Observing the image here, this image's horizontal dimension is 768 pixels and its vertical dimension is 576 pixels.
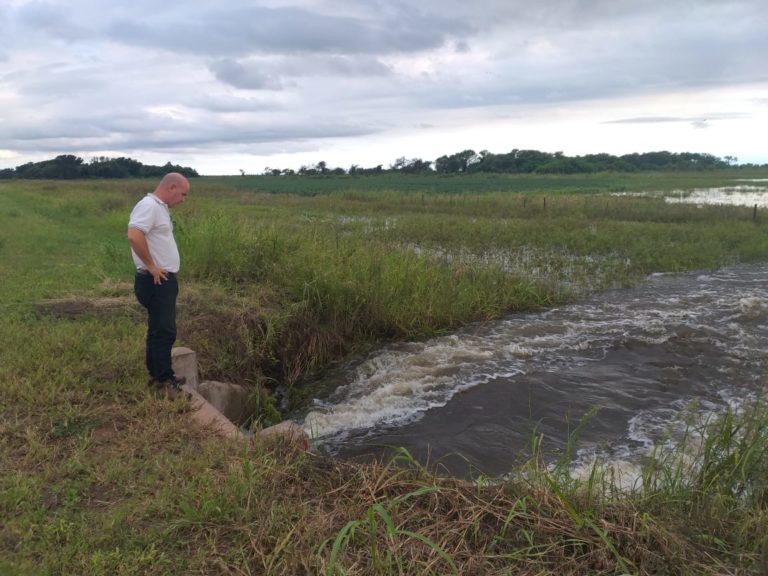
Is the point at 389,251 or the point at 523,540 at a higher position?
the point at 389,251

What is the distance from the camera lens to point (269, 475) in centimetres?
340

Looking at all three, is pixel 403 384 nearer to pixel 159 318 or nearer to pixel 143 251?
pixel 159 318

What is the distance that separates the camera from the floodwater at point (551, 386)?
5.15 metres

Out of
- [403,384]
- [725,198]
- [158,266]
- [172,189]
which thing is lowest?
[403,384]

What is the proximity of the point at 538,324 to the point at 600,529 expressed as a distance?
6193 mm

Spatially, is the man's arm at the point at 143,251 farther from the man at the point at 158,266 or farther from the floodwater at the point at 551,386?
the floodwater at the point at 551,386

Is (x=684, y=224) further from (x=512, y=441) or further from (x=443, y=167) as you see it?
(x=443, y=167)

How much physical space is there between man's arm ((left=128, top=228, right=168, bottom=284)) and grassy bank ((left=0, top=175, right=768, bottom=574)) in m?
1.02

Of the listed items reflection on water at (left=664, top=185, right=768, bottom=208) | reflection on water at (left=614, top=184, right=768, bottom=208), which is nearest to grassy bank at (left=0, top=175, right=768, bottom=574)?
reflection on water at (left=664, top=185, right=768, bottom=208)

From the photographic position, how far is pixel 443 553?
8.36ft

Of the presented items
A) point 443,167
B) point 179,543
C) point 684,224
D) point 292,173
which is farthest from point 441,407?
point 292,173

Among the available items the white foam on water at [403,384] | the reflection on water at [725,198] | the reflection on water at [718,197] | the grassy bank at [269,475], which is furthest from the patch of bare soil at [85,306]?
the reflection on water at [718,197]

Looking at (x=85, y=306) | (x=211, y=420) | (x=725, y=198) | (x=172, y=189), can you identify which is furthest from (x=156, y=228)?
(x=725, y=198)

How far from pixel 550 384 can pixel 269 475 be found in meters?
4.13
